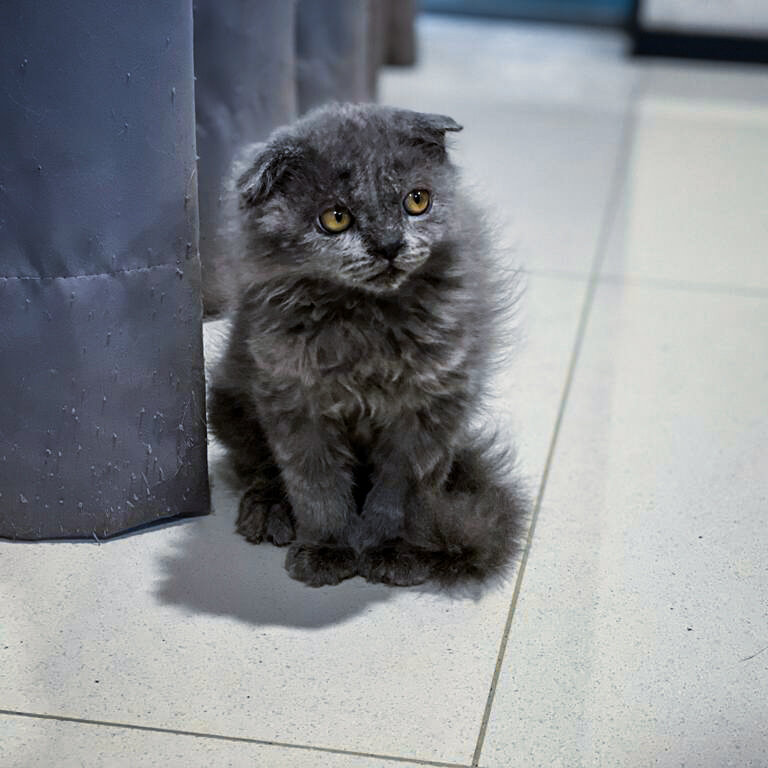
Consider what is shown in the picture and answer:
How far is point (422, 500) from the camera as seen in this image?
5.89ft

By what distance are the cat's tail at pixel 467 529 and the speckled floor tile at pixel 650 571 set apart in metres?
0.07

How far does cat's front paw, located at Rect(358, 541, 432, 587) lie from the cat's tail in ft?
0.05

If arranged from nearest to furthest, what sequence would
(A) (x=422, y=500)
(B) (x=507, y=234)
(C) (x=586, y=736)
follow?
(C) (x=586, y=736) < (A) (x=422, y=500) < (B) (x=507, y=234)

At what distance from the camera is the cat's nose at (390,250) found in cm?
154

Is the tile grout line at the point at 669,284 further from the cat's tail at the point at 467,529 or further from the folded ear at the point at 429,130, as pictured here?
the folded ear at the point at 429,130

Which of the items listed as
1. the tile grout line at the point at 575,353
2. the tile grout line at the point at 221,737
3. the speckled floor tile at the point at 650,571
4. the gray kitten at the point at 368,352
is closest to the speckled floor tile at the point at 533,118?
the tile grout line at the point at 575,353

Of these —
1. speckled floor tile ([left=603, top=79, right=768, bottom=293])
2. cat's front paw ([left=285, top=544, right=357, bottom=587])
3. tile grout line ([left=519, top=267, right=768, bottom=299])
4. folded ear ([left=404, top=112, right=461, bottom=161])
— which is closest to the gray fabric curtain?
cat's front paw ([left=285, top=544, right=357, bottom=587])

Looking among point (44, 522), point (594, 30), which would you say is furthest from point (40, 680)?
point (594, 30)

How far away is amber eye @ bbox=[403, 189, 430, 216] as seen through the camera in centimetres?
159

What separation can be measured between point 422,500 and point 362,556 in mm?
127

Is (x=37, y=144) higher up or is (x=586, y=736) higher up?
(x=37, y=144)

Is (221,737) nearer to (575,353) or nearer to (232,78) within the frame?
(575,353)

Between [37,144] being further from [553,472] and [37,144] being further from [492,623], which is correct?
[553,472]

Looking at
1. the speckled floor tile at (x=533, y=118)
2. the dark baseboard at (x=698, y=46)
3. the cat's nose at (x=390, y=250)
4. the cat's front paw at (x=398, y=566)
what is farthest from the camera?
the dark baseboard at (x=698, y=46)
